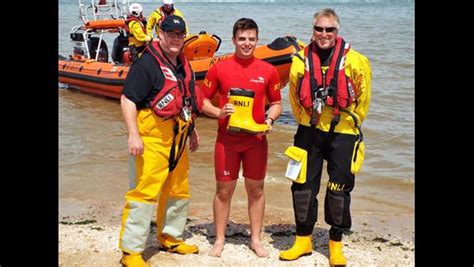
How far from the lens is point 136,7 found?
9.25 m

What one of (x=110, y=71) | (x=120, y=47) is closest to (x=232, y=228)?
(x=110, y=71)

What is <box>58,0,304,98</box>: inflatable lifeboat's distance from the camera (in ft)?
25.8

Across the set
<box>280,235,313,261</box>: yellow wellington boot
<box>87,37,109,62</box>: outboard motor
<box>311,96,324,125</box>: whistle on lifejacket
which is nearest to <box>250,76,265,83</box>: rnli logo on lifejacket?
<box>311,96,324,125</box>: whistle on lifejacket

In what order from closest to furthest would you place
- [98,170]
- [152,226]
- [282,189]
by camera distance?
[152,226], [282,189], [98,170]

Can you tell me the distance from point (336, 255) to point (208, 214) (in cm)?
154

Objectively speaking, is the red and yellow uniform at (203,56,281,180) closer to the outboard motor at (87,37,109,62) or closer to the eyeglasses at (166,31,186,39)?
the eyeglasses at (166,31,186,39)

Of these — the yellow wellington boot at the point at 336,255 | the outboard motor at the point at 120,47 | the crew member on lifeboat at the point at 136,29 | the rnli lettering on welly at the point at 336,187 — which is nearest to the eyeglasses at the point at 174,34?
the rnli lettering on welly at the point at 336,187

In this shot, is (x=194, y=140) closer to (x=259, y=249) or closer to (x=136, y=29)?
(x=259, y=249)

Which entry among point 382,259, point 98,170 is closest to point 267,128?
point 382,259

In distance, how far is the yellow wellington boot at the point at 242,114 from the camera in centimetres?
350
